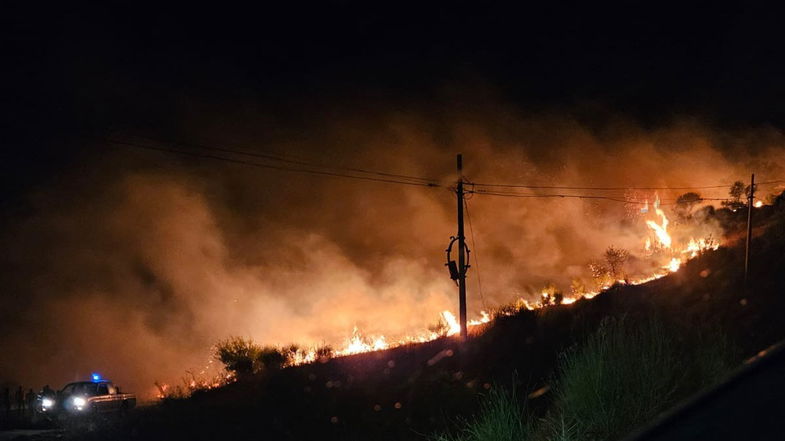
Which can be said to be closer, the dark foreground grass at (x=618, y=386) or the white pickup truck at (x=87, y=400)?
the dark foreground grass at (x=618, y=386)

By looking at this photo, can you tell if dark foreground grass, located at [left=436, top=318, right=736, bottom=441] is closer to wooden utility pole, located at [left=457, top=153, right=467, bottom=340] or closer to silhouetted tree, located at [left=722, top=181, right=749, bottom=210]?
wooden utility pole, located at [left=457, top=153, right=467, bottom=340]

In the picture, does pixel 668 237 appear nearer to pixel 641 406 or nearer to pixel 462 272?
pixel 462 272

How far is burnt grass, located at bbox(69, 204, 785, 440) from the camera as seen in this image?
23.5 m

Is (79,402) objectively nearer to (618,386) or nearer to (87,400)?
(87,400)

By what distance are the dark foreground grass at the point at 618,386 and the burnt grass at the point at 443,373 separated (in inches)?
271

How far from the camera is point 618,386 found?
7.66 m

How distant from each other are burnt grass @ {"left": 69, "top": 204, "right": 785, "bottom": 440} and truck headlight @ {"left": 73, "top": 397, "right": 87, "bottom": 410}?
2248mm

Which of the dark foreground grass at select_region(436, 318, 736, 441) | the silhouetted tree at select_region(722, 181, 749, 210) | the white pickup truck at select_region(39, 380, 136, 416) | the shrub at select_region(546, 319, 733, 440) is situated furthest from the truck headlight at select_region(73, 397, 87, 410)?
the silhouetted tree at select_region(722, 181, 749, 210)

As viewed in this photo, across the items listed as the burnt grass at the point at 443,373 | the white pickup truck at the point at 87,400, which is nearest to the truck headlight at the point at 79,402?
the white pickup truck at the point at 87,400

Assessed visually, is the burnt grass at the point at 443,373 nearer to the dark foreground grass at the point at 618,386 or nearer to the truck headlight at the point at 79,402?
the truck headlight at the point at 79,402

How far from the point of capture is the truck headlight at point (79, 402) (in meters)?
32.1

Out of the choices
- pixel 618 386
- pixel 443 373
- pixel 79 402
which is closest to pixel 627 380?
pixel 618 386

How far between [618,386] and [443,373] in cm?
2171

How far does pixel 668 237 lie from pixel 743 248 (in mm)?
33636
